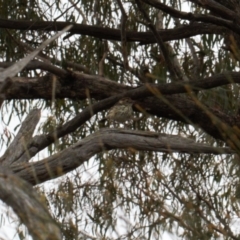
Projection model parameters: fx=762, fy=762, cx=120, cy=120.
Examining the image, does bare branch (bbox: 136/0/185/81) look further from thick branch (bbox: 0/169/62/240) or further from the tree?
thick branch (bbox: 0/169/62/240)

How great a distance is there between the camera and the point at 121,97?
11.7ft

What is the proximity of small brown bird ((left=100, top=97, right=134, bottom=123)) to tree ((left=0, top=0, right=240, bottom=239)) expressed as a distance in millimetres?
40

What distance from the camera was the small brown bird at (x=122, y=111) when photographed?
139 inches

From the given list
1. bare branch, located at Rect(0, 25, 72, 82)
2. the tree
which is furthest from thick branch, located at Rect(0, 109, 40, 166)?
bare branch, located at Rect(0, 25, 72, 82)

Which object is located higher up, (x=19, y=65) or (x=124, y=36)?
(x=124, y=36)

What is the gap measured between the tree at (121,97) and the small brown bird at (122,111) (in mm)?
40

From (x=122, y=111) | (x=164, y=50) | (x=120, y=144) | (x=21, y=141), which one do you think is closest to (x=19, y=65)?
(x=120, y=144)

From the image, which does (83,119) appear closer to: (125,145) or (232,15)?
(125,145)

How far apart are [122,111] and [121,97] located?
0.08 m

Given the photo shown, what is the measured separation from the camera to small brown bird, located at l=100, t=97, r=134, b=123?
3.53 metres

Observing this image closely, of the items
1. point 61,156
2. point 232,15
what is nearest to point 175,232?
point 61,156

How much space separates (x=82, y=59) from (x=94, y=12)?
29 cm

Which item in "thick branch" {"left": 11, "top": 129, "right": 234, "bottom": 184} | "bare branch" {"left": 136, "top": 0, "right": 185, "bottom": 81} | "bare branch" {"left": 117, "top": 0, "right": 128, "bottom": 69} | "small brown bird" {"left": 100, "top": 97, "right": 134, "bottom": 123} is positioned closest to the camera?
"thick branch" {"left": 11, "top": 129, "right": 234, "bottom": 184}

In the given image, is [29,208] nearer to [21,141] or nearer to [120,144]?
[120,144]
